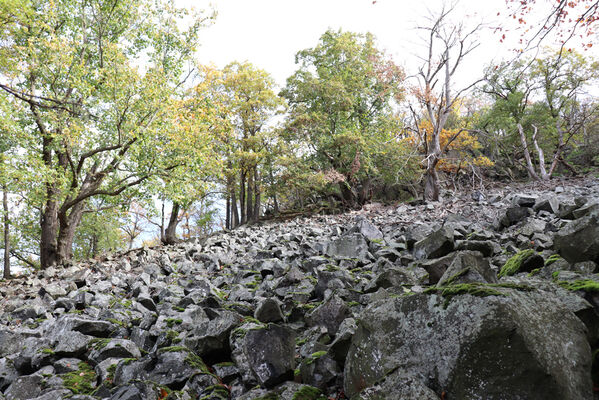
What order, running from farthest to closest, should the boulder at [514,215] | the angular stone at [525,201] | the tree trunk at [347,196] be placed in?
the tree trunk at [347,196]
the angular stone at [525,201]
the boulder at [514,215]

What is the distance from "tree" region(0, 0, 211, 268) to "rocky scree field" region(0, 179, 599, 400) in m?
6.81

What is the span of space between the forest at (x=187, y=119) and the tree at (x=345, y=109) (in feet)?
0.35

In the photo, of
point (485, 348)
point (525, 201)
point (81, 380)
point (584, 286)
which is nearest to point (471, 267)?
point (584, 286)

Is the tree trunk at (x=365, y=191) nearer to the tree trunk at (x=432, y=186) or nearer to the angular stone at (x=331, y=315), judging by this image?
the tree trunk at (x=432, y=186)

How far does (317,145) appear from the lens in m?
20.0

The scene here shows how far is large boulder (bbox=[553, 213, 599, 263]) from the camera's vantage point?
10.6ft

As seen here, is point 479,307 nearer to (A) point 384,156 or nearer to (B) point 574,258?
(B) point 574,258

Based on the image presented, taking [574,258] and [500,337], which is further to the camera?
[574,258]

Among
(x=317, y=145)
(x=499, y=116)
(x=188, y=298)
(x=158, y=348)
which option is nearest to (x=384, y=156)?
(x=317, y=145)

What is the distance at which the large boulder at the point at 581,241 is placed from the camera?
10.6ft

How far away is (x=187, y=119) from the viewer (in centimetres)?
1441

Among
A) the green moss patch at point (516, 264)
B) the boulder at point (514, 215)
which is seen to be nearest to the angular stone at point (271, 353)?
the green moss patch at point (516, 264)

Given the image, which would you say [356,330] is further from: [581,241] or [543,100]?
[543,100]

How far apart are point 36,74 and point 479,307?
1574cm
